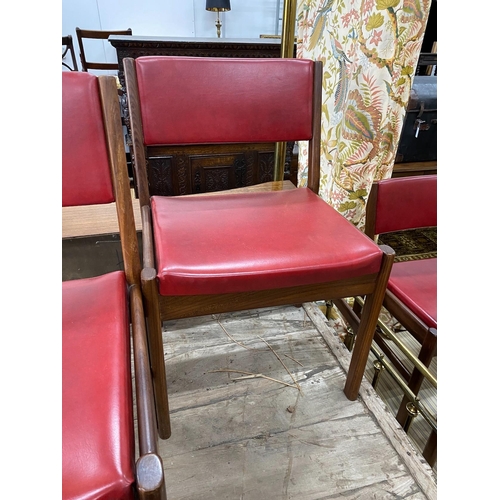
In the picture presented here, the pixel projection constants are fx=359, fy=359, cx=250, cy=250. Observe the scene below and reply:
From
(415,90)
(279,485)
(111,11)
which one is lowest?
(279,485)

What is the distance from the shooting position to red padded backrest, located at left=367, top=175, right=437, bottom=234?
91 cm

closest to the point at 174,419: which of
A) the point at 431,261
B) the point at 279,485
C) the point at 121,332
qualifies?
the point at 279,485

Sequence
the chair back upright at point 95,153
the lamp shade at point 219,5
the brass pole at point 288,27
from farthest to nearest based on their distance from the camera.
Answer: the lamp shade at point 219,5, the brass pole at point 288,27, the chair back upright at point 95,153

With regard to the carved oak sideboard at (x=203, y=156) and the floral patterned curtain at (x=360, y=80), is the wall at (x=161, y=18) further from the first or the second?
the floral patterned curtain at (x=360, y=80)

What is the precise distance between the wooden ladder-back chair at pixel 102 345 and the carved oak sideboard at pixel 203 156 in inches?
47.6

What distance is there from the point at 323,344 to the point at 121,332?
0.75m

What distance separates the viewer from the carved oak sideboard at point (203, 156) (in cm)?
176

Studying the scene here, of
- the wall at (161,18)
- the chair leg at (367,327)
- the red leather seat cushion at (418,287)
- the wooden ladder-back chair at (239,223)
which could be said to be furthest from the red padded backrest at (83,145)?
the wall at (161,18)

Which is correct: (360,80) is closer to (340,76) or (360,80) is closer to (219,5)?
(340,76)

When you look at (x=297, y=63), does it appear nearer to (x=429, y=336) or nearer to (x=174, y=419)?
(x=429, y=336)

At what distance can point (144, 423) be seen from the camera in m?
0.41

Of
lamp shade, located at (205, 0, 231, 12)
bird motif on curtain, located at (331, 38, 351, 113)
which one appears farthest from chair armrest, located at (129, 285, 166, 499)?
lamp shade, located at (205, 0, 231, 12)

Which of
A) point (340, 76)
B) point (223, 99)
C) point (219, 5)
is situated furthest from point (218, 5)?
point (223, 99)

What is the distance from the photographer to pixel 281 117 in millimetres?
930
